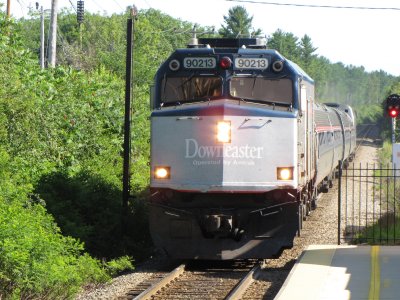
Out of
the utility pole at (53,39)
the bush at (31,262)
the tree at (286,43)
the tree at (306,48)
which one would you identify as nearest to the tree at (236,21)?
the tree at (286,43)

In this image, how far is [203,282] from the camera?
1479cm

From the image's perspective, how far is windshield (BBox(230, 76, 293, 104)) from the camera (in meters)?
15.9

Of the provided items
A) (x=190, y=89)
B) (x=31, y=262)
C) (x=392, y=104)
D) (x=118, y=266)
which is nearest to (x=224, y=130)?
(x=190, y=89)

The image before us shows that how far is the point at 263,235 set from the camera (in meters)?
15.6

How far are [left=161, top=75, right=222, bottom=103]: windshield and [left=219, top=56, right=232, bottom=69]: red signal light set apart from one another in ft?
0.80

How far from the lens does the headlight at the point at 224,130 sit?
15078 millimetres

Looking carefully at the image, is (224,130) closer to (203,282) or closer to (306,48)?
(203,282)

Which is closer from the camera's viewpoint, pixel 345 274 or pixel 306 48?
pixel 345 274

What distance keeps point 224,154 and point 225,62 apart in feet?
5.78

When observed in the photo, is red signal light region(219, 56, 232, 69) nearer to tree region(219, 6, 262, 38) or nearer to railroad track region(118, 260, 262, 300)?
railroad track region(118, 260, 262, 300)

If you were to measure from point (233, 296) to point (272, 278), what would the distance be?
2415 millimetres

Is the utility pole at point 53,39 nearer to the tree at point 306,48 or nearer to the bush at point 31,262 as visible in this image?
the bush at point 31,262

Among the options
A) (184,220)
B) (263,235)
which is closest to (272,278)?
(263,235)

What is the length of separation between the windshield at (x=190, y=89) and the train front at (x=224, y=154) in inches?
0.7
